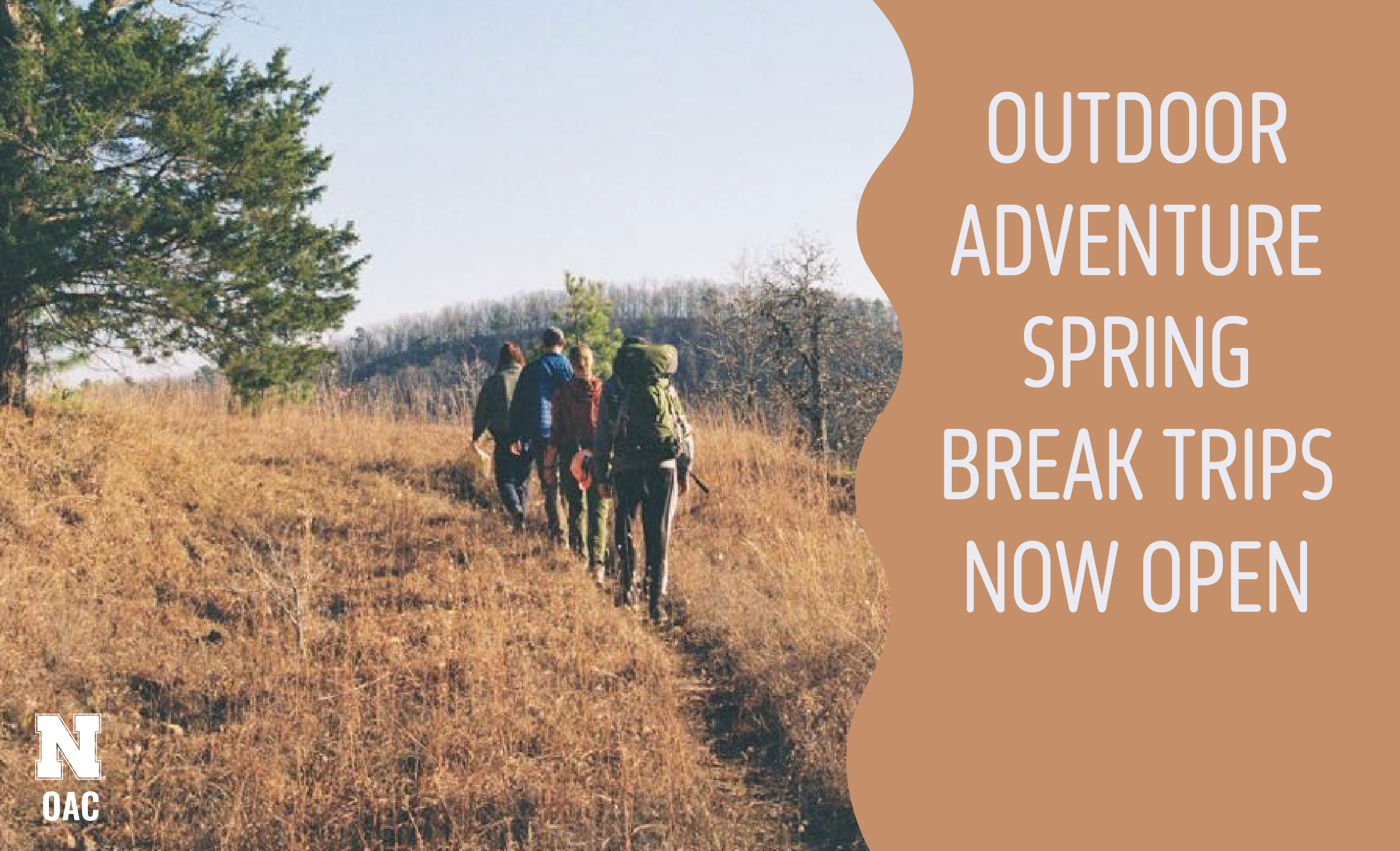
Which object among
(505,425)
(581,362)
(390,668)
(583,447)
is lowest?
(390,668)

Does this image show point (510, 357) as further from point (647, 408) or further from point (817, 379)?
point (817, 379)

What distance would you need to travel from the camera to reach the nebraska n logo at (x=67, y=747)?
16.6 feet

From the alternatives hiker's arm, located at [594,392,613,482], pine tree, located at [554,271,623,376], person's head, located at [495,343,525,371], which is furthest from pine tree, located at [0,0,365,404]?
pine tree, located at [554,271,623,376]

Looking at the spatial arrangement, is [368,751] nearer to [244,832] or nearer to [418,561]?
[244,832]

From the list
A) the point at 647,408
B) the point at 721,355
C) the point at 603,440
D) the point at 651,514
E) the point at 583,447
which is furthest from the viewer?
the point at 721,355

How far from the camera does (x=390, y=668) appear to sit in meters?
6.26

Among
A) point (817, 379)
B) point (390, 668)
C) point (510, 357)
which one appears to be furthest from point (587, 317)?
point (390, 668)

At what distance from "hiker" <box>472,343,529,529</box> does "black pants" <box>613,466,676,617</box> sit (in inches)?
101

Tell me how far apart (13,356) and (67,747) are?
286 inches

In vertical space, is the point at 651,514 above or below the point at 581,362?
below

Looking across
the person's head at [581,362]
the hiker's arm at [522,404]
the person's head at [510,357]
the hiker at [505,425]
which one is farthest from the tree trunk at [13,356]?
the person's head at [581,362]

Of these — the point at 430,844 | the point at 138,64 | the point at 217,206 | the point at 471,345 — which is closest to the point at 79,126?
the point at 138,64

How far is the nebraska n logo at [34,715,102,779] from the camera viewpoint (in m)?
5.05

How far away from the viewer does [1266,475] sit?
5473 millimetres
